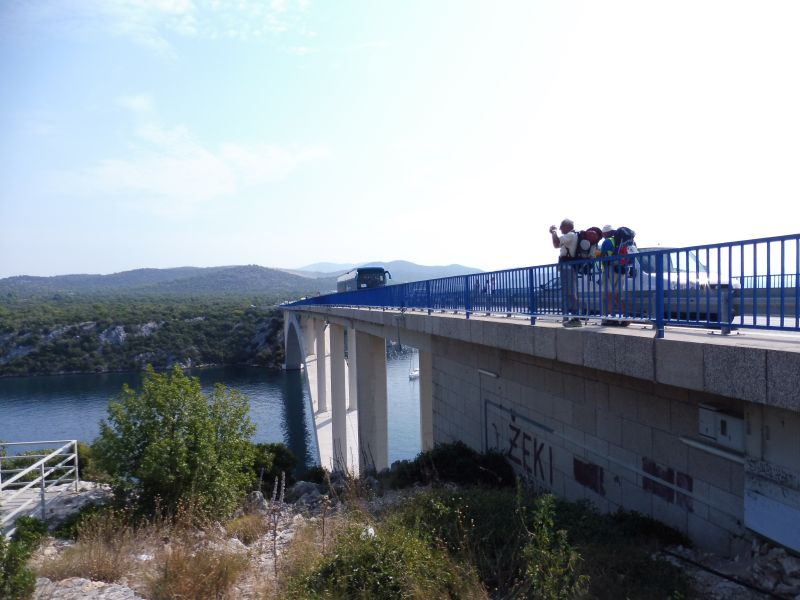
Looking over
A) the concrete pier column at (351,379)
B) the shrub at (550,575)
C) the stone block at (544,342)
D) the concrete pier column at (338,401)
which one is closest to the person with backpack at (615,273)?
the stone block at (544,342)

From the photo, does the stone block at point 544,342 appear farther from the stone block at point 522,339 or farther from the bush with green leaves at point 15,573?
the bush with green leaves at point 15,573

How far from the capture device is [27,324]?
75.8 m

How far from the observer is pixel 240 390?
52.2 meters

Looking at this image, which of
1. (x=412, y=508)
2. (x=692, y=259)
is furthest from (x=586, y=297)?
(x=412, y=508)

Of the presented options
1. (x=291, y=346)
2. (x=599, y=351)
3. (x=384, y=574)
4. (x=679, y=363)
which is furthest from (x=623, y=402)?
(x=291, y=346)

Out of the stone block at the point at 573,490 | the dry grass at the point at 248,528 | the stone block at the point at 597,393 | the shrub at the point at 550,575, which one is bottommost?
the dry grass at the point at 248,528

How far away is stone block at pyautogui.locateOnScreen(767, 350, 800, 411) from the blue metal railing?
0.44 metres

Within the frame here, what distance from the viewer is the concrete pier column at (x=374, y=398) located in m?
20.2

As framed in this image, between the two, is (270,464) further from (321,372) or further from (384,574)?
(321,372)

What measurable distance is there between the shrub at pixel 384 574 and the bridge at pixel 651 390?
2.19 metres

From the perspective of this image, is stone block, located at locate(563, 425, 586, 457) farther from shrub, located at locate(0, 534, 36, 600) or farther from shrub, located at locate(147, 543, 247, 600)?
shrub, located at locate(0, 534, 36, 600)

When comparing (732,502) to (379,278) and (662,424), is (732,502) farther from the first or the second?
(379,278)

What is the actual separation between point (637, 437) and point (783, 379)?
217cm

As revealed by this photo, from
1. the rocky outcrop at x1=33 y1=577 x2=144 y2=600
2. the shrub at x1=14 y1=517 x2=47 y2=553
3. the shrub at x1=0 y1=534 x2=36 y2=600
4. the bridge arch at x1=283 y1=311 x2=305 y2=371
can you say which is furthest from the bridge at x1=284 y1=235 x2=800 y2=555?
the bridge arch at x1=283 y1=311 x2=305 y2=371
